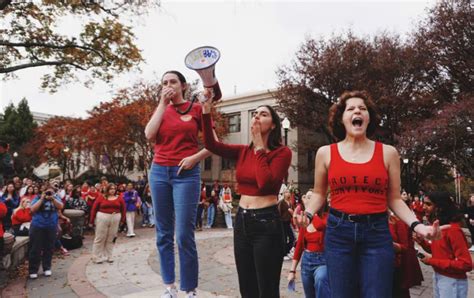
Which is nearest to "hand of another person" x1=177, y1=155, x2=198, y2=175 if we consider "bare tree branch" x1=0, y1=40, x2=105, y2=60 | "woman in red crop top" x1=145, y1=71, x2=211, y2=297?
"woman in red crop top" x1=145, y1=71, x2=211, y2=297

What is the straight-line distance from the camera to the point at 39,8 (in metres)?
11.4

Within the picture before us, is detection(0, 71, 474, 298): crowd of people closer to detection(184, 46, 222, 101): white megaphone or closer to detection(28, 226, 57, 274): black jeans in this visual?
detection(184, 46, 222, 101): white megaphone

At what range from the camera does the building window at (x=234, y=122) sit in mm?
37188

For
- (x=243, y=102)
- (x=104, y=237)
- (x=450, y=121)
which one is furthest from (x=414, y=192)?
(x=104, y=237)

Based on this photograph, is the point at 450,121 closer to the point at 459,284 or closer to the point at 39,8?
the point at 459,284

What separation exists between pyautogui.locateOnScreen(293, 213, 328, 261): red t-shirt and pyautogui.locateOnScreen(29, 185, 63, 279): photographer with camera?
17.3ft

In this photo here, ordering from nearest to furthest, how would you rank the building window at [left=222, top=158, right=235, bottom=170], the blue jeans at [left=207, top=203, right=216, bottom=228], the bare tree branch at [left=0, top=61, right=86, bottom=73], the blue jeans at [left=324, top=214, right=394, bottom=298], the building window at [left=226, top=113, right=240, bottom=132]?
the blue jeans at [left=324, top=214, right=394, bottom=298] → the bare tree branch at [left=0, top=61, right=86, bottom=73] → the blue jeans at [left=207, top=203, right=216, bottom=228] → the building window at [left=226, top=113, right=240, bottom=132] → the building window at [left=222, top=158, right=235, bottom=170]

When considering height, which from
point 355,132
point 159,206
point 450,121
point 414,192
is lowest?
point 414,192

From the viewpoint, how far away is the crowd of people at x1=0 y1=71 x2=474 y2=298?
2.27m

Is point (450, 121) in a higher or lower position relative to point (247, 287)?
higher

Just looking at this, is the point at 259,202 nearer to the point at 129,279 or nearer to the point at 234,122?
the point at 129,279

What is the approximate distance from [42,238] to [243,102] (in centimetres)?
2994

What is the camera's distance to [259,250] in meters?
2.69

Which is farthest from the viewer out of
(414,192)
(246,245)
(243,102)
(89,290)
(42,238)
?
(243,102)
